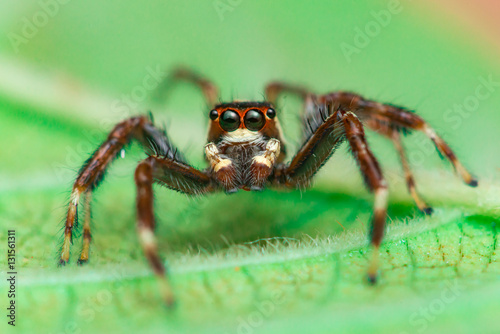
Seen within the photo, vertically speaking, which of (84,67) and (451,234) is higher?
(451,234)

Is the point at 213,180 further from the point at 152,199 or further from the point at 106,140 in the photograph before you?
the point at 152,199

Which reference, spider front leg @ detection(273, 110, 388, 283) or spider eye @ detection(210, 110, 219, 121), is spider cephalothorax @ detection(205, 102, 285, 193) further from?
spider front leg @ detection(273, 110, 388, 283)

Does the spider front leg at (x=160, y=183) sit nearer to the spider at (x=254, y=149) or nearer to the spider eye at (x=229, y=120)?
the spider at (x=254, y=149)

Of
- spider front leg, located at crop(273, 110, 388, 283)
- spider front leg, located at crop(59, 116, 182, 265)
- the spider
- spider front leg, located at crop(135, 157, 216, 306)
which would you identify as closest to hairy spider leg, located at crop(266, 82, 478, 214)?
the spider

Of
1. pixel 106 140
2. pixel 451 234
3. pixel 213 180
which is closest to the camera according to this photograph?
pixel 451 234

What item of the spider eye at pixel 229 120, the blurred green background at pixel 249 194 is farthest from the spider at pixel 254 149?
the blurred green background at pixel 249 194

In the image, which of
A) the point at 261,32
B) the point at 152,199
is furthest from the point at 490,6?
the point at 152,199

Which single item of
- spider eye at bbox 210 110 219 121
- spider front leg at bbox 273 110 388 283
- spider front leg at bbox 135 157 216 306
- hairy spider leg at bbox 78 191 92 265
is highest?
spider front leg at bbox 273 110 388 283
